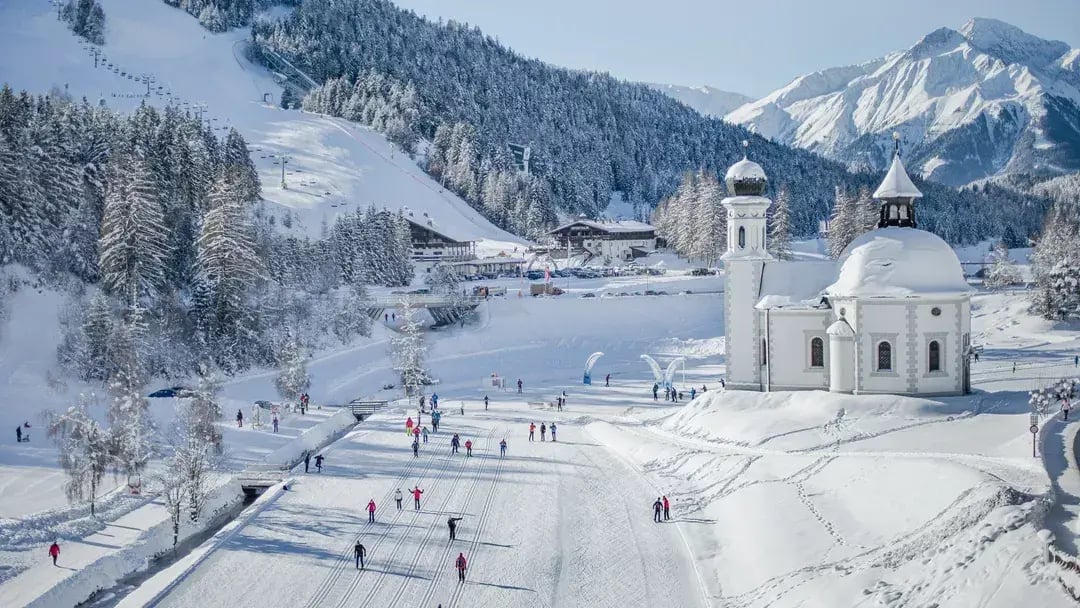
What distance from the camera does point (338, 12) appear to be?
648 feet

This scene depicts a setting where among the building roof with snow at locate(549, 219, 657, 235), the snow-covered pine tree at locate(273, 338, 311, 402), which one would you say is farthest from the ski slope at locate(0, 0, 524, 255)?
the snow-covered pine tree at locate(273, 338, 311, 402)

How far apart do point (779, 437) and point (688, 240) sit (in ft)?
200

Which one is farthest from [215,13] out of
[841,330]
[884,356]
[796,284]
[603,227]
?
[884,356]

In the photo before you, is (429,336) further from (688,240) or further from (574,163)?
(574,163)

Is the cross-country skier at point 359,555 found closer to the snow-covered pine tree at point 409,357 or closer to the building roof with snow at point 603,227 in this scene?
the snow-covered pine tree at point 409,357

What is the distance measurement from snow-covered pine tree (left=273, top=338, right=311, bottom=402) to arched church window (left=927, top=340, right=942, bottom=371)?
3148 cm

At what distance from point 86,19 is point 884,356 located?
17452 centimetres

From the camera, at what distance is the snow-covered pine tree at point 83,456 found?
33.5 m

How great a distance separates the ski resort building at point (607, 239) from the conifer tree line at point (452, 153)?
10197mm

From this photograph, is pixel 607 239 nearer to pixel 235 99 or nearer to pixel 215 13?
pixel 235 99

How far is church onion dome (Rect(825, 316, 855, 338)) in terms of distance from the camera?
39531 millimetres

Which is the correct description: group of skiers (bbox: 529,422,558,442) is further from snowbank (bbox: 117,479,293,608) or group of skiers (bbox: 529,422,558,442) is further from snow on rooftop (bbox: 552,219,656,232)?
snow on rooftop (bbox: 552,219,656,232)

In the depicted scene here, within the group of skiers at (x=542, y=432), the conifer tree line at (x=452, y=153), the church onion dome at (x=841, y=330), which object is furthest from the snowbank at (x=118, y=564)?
the conifer tree line at (x=452, y=153)

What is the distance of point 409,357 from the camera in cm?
5691
